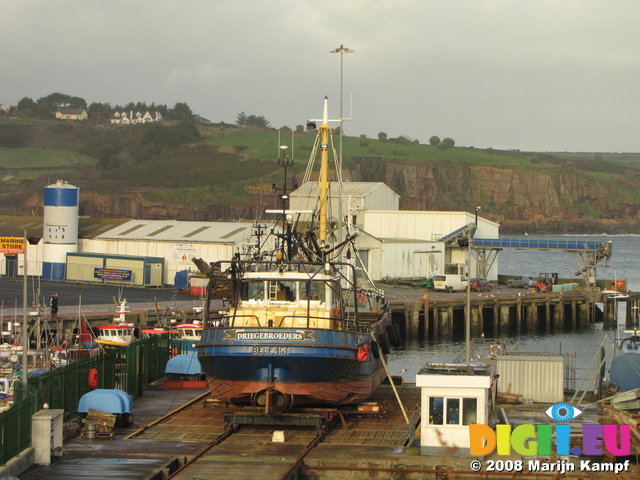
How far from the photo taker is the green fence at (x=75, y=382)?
829 inches

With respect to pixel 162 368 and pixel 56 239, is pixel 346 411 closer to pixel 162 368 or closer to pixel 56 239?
pixel 162 368

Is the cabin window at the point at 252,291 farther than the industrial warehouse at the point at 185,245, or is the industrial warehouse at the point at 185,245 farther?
the industrial warehouse at the point at 185,245

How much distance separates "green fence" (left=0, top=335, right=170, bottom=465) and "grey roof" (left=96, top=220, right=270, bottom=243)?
45.8 metres

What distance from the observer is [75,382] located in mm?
26750

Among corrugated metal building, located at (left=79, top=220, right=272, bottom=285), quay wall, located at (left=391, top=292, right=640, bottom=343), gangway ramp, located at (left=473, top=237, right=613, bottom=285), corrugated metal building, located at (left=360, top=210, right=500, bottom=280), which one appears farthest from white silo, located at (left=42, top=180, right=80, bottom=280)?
A: gangway ramp, located at (left=473, top=237, right=613, bottom=285)

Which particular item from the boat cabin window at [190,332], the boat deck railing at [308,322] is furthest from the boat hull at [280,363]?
the boat cabin window at [190,332]

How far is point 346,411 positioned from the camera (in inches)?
1097

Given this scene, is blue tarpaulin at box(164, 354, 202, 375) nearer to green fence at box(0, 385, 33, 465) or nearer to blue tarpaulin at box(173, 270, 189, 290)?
green fence at box(0, 385, 33, 465)

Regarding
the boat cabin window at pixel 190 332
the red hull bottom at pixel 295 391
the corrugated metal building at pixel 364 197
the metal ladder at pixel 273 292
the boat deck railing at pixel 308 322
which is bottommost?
the boat cabin window at pixel 190 332

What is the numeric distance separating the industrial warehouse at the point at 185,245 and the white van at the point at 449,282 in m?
3.54

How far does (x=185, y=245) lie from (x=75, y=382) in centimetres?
5574

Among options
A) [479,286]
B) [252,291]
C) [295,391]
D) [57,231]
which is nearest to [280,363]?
[295,391]

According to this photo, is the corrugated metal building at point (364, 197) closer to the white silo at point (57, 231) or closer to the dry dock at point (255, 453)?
the white silo at point (57, 231)

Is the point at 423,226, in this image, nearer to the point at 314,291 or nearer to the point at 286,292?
the point at 314,291
